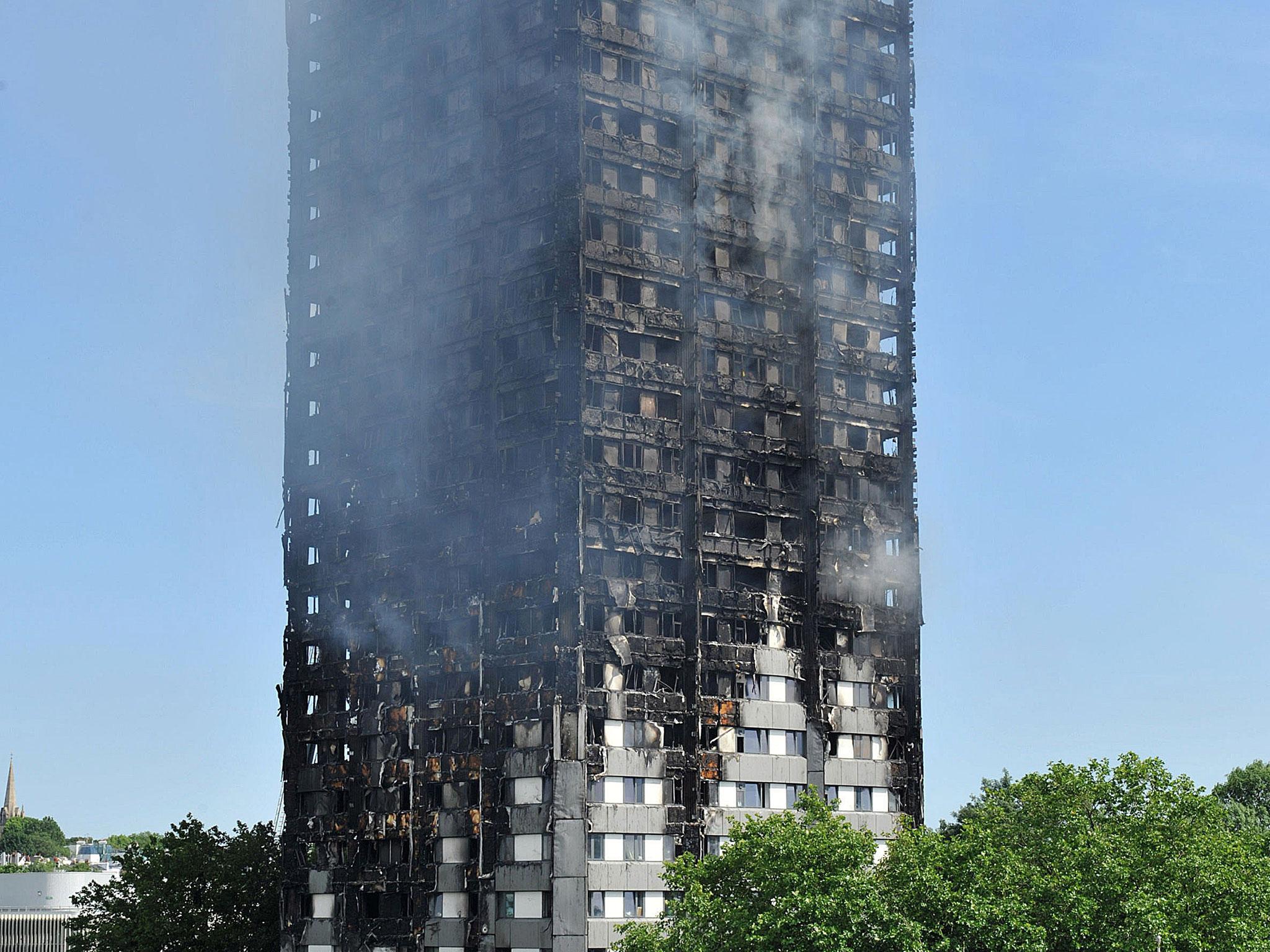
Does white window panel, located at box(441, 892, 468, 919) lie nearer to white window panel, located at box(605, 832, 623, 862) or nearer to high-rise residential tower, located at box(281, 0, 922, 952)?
high-rise residential tower, located at box(281, 0, 922, 952)

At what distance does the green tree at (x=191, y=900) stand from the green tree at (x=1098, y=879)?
64.0 m

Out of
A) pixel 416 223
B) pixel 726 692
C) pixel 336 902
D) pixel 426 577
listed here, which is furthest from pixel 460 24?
pixel 336 902

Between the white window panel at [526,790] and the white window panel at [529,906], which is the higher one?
the white window panel at [526,790]

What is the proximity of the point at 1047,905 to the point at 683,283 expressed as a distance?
62.5 m

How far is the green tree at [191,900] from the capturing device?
168 meters

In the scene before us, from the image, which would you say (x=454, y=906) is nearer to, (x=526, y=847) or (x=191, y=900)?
(x=526, y=847)

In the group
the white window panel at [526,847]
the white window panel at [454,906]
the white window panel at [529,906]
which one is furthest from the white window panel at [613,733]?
the white window panel at [454,906]

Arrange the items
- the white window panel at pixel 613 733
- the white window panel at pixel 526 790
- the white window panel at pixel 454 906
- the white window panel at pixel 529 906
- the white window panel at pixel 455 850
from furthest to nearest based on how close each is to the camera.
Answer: the white window panel at pixel 455 850
the white window panel at pixel 454 906
the white window panel at pixel 613 733
the white window panel at pixel 526 790
the white window panel at pixel 529 906

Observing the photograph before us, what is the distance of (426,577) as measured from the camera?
16612cm

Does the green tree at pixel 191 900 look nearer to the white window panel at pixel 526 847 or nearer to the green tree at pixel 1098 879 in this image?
the white window panel at pixel 526 847

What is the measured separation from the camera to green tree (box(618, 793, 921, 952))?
122188 millimetres

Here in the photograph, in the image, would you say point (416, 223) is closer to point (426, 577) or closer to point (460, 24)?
point (460, 24)

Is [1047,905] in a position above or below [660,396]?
below

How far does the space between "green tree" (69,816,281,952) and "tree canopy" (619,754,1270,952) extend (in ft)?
164
